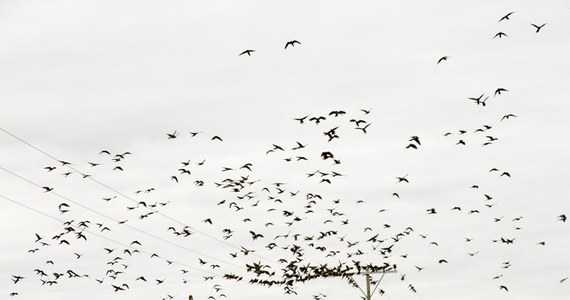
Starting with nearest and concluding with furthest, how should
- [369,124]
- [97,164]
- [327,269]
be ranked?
[369,124], [97,164], [327,269]

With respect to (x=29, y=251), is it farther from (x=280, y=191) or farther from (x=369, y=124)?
(x=369, y=124)

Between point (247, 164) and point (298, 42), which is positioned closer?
point (298, 42)

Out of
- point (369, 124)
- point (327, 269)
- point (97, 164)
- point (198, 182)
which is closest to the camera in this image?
point (369, 124)

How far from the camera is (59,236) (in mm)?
42656

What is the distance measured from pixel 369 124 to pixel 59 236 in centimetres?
1651

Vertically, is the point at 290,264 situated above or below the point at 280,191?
above

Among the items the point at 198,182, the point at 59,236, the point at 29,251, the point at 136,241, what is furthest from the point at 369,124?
the point at 29,251

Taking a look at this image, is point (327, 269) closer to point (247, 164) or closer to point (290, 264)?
point (290, 264)

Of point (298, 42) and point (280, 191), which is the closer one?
point (298, 42)

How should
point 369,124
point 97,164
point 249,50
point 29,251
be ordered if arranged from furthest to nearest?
point 29,251 → point 97,164 → point 369,124 → point 249,50

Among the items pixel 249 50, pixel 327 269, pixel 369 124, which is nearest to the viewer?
pixel 249 50

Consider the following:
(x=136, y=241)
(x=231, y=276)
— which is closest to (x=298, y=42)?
(x=136, y=241)

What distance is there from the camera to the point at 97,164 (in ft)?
124

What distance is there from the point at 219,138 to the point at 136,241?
772 centimetres
